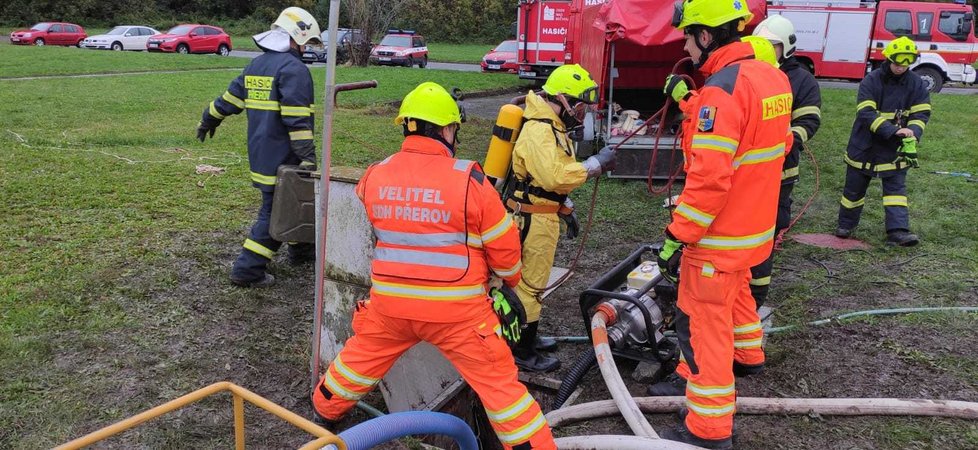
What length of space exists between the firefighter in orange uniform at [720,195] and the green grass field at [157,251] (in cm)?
101

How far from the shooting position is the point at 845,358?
4.00m

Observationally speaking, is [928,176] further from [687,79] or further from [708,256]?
[708,256]

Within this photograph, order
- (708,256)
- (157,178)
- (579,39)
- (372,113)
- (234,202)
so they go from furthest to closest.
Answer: (372,113) < (579,39) < (157,178) < (234,202) < (708,256)

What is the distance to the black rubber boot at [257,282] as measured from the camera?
4.87 m

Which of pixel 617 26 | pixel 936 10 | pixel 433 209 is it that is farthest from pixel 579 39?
pixel 936 10

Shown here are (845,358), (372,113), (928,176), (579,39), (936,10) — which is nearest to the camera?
(845,358)

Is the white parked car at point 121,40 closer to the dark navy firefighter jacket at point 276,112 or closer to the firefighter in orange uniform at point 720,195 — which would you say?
the dark navy firefighter jacket at point 276,112

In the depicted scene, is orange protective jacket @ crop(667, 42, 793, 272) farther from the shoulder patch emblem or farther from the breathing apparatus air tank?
the breathing apparatus air tank

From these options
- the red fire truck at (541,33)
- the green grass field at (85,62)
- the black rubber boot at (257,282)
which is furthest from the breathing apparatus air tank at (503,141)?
the green grass field at (85,62)

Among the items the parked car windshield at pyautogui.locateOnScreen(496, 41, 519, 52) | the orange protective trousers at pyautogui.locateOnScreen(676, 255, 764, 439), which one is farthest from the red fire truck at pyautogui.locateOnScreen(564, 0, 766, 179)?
the parked car windshield at pyautogui.locateOnScreen(496, 41, 519, 52)

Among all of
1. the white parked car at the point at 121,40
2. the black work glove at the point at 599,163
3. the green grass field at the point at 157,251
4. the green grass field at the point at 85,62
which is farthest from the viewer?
the white parked car at the point at 121,40

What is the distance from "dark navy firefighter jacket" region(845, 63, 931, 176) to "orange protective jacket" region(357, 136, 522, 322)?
15.2 feet

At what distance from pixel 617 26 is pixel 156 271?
5.73m

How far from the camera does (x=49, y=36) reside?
95.0ft
